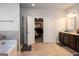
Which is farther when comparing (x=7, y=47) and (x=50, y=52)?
(x=50, y=52)

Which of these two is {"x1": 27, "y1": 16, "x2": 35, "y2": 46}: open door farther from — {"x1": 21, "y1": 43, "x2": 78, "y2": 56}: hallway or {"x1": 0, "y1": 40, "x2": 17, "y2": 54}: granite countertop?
{"x1": 0, "y1": 40, "x2": 17, "y2": 54}: granite countertop

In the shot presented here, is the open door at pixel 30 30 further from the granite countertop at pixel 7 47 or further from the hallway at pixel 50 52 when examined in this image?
the granite countertop at pixel 7 47

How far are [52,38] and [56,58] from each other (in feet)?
20.5

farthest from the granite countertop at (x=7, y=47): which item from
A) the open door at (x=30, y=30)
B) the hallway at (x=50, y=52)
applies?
the open door at (x=30, y=30)

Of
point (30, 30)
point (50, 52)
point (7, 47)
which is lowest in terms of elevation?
point (50, 52)

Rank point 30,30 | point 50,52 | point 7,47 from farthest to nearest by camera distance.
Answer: point 30,30, point 50,52, point 7,47

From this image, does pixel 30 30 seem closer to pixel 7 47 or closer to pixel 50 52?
pixel 50 52

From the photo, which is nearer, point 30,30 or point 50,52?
point 50,52

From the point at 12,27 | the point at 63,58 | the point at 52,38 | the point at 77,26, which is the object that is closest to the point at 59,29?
the point at 52,38

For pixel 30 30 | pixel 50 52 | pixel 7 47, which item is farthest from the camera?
pixel 30 30

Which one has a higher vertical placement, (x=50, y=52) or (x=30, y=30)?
(x=30, y=30)

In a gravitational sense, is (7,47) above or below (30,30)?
below

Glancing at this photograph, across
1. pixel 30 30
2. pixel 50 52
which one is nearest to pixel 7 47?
→ pixel 50 52

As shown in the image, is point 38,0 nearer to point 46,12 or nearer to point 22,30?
point 22,30
